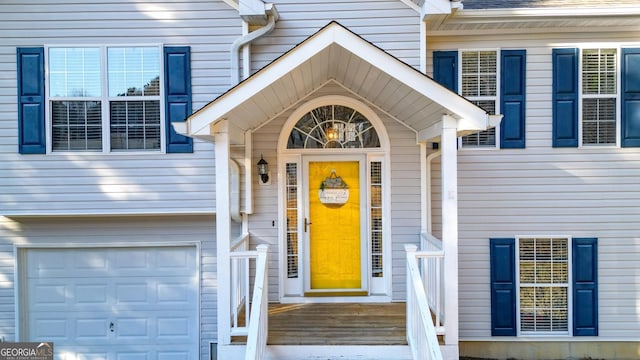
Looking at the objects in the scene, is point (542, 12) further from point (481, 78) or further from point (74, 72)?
point (74, 72)

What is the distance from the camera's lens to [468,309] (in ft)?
18.6

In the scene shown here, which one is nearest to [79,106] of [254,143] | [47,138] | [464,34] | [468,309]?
[47,138]

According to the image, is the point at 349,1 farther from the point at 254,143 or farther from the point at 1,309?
the point at 1,309

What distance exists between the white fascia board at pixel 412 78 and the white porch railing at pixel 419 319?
138cm

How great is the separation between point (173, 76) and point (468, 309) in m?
5.06

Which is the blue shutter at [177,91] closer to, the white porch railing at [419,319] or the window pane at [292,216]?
the window pane at [292,216]

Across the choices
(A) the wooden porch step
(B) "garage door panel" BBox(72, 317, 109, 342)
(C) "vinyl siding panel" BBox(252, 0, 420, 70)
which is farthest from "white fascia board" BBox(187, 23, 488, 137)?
(B) "garage door panel" BBox(72, 317, 109, 342)

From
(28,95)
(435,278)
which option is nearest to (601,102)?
(435,278)

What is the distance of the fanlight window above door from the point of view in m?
5.62

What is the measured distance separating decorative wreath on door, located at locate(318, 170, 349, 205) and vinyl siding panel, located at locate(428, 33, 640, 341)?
5.21 feet

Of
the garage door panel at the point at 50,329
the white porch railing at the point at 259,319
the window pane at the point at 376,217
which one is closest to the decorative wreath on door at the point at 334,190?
the window pane at the point at 376,217

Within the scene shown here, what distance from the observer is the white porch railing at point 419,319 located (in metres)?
3.40

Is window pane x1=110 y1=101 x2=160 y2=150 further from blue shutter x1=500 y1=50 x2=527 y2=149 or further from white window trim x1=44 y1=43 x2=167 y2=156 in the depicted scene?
blue shutter x1=500 y1=50 x2=527 y2=149

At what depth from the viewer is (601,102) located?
18.5 ft
